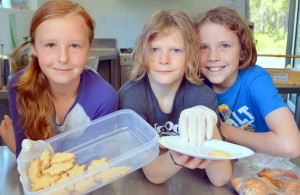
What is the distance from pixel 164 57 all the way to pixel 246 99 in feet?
1.43

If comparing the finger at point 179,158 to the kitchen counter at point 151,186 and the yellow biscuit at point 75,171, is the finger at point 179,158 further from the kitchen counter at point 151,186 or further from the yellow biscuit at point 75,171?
the yellow biscuit at point 75,171

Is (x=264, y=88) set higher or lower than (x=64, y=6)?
lower

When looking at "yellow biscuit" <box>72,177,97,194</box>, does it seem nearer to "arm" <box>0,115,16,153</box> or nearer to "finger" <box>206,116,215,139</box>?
"finger" <box>206,116,215,139</box>

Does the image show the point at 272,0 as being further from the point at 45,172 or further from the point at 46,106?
the point at 45,172

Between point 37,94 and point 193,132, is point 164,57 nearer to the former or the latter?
point 193,132

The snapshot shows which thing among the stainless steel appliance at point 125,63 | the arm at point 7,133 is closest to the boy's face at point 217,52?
the arm at point 7,133

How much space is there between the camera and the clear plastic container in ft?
2.00

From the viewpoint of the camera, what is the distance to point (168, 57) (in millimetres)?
998

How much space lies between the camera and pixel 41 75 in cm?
110

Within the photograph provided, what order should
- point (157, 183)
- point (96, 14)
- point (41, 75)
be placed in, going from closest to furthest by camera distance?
point (157, 183) < point (41, 75) < point (96, 14)

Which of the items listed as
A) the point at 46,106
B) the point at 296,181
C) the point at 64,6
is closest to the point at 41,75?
the point at 46,106

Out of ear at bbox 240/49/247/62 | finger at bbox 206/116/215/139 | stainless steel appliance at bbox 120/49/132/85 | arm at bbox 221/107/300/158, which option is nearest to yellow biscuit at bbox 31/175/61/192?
finger at bbox 206/116/215/139

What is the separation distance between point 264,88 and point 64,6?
2.58ft

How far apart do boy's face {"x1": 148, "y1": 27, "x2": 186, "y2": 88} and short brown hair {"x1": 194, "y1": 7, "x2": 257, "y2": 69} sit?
20cm
